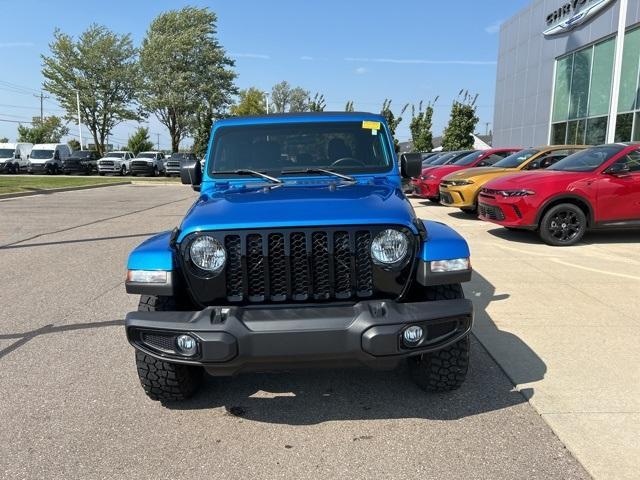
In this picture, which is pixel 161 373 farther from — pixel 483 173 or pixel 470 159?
pixel 470 159

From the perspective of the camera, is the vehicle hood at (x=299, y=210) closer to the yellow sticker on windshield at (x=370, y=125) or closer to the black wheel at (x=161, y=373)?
Result: the black wheel at (x=161, y=373)

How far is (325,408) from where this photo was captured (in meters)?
A: 3.21

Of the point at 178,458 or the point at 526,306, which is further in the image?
the point at 526,306

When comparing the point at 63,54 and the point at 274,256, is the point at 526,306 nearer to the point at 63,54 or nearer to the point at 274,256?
the point at 274,256

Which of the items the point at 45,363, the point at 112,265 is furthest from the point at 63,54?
the point at 45,363

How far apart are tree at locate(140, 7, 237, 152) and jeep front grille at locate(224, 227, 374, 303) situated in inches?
1758

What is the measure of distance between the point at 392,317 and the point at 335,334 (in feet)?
1.00

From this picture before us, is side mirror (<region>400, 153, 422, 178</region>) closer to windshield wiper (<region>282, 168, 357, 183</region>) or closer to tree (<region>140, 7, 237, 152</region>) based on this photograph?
windshield wiper (<region>282, 168, 357, 183</region>)

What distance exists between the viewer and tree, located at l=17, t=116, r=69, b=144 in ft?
207

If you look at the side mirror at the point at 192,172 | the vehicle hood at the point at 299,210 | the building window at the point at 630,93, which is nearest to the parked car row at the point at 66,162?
the building window at the point at 630,93

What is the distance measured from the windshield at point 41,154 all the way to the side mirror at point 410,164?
38.9m

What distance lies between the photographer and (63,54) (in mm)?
49344

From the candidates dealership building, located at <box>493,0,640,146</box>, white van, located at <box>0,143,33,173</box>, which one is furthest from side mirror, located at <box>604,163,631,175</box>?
white van, located at <box>0,143,33,173</box>

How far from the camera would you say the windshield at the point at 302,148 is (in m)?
4.13
